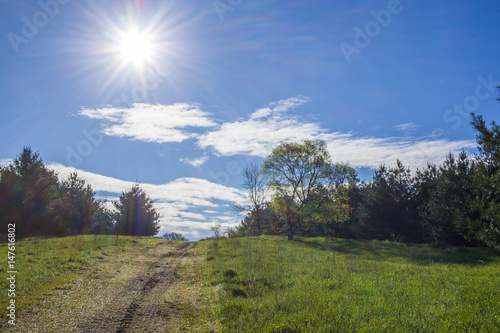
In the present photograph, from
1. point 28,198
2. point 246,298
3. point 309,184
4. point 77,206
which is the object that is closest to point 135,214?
point 77,206

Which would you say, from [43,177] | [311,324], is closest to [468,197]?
[311,324]

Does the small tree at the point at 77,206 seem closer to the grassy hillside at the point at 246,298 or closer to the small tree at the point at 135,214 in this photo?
the small tree at the point at 135,214

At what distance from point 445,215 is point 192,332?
25258 millimetres

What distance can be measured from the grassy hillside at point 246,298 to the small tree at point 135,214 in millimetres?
33786

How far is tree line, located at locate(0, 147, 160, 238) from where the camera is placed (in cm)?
3100

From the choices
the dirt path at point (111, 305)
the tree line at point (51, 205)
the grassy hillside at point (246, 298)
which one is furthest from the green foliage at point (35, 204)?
the dirt path at point (111, 305)

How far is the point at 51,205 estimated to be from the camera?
36219mm

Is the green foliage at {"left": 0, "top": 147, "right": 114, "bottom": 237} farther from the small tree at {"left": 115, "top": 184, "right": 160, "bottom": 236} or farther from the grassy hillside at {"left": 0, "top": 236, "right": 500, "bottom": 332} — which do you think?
the grassy hillside at {"left": 0, "top": 236, "right": 500, "bottom": 332}

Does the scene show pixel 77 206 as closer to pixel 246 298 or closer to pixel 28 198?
pixel 28 198

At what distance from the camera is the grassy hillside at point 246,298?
21.8 feet

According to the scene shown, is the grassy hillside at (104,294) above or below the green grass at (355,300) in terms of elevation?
above

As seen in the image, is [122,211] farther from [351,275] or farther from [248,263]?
[351,275]

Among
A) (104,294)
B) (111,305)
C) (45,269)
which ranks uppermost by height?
(45,269)

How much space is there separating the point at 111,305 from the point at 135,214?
4190cm
